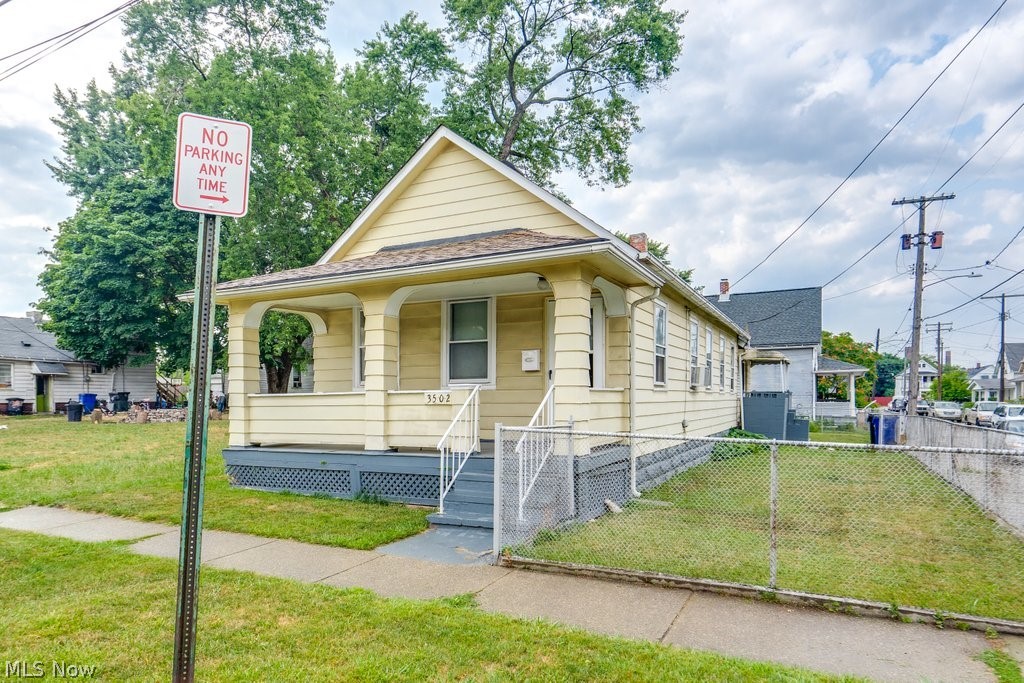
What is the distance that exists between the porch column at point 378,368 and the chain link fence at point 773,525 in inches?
77.5

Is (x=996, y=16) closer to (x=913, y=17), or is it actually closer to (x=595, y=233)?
(x=913, y=17)

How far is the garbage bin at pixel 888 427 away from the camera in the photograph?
16.8 metres

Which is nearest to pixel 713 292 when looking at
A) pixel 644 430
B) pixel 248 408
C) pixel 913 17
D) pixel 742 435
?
pixel 742 435

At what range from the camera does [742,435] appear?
53.2 ft

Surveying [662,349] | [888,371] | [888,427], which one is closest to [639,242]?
[662,349]

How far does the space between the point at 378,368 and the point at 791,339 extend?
25041 mm

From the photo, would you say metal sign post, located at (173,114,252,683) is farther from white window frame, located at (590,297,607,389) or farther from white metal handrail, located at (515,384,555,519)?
white window frame, located at (590,297,607,389)

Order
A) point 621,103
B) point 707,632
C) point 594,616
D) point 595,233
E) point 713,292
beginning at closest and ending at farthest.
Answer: point 707,632, point 594,616, point 595,233, point 621,103, point 713,292

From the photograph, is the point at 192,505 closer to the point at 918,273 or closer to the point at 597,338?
the point at 597,338

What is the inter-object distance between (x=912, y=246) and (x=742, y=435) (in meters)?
10.3

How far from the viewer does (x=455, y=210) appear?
34.1 ft

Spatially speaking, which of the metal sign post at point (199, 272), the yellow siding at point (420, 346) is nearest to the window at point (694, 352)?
the yellow siding at point (420, 346)


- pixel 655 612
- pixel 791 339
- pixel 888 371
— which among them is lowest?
pixel 655 612

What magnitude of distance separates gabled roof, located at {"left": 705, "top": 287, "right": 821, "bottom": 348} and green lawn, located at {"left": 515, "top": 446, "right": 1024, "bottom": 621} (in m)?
20.7
